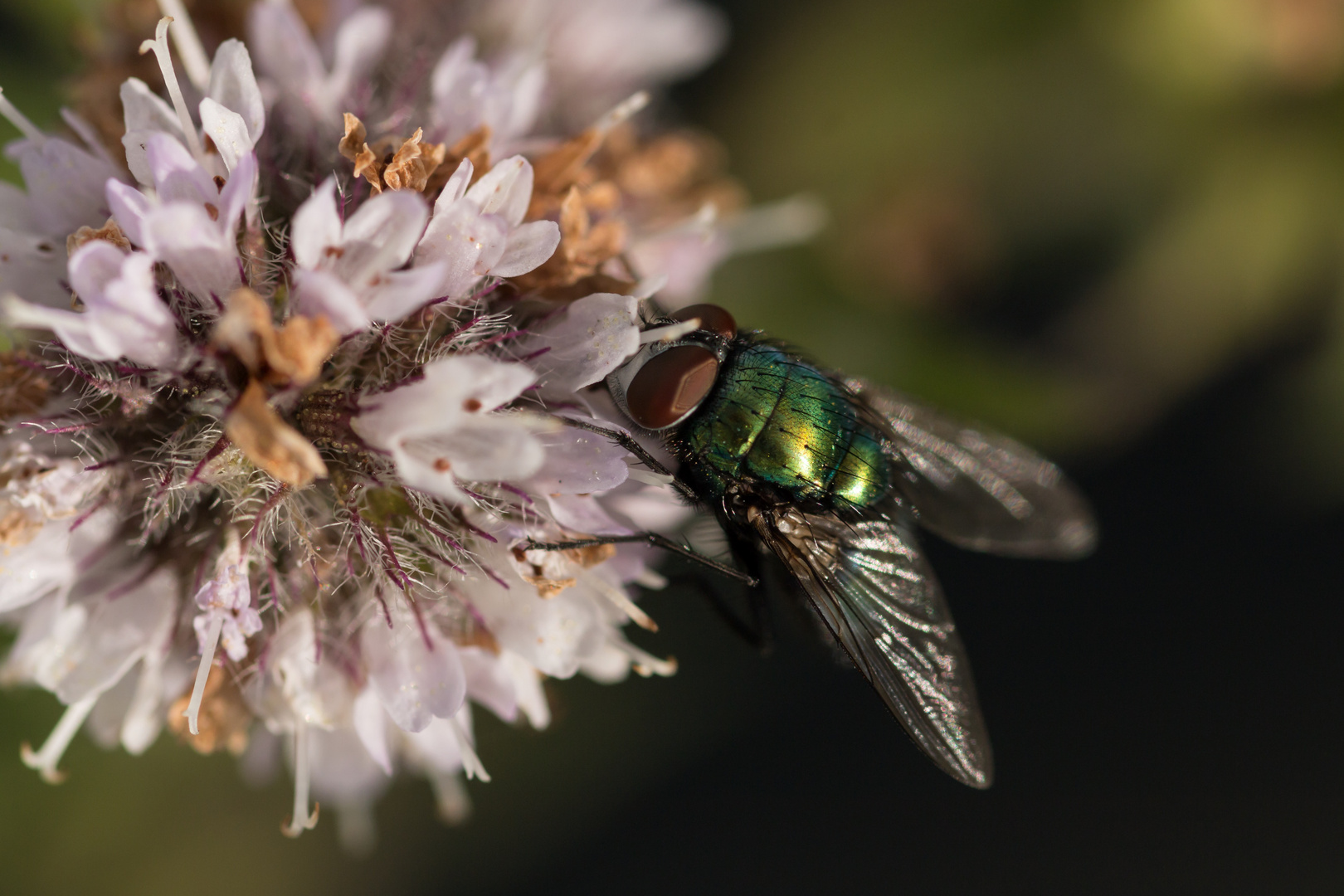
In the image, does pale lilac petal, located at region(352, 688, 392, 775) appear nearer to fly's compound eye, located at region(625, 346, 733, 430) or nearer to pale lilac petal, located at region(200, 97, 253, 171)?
fly's compound eye, located at region(625, 346, 733, 430)

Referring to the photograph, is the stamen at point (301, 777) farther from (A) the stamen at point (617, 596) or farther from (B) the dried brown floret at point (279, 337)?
(B) the dried brown floret at point (279, 337)

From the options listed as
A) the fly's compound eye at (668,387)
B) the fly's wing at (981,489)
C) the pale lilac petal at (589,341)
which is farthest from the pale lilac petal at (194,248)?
the fly's wing at (981,489)

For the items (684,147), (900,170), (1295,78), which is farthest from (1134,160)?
(684,147)

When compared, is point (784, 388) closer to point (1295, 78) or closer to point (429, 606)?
point (429, 606)

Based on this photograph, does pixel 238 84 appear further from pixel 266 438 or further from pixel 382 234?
pixel 266 438

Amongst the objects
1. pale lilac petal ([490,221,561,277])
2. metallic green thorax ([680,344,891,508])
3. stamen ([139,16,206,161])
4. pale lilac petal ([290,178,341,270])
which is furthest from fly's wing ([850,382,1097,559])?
stamen ([139,16,206,161])

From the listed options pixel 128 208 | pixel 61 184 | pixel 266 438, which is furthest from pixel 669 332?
pixel 61 184
